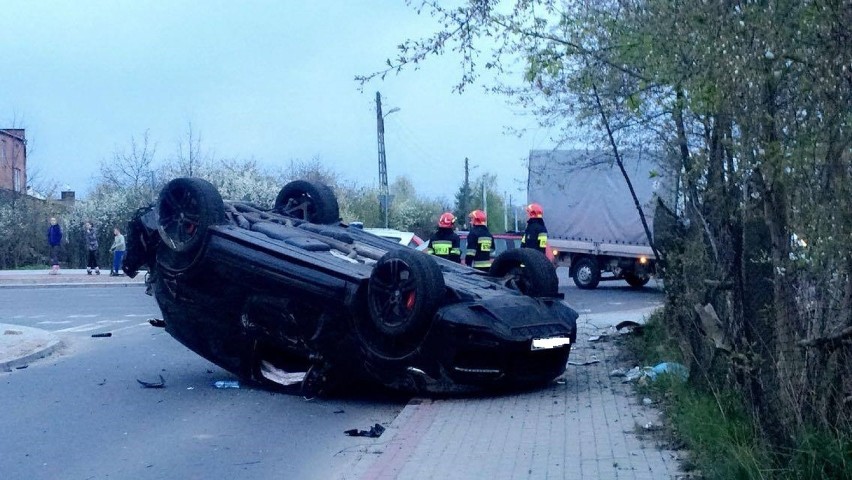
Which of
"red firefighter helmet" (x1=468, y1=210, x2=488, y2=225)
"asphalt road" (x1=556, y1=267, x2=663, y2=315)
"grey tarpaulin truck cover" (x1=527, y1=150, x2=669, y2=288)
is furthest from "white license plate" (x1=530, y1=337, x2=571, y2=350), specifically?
"grey tarpaulin truck cover" (x1=527, y1=150, x2=669, y2=288)

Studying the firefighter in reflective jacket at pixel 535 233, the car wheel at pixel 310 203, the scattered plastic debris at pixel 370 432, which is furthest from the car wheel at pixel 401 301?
the firefighter in reflective jacket at pixel 535 233

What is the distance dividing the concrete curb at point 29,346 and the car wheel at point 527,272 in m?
6.40

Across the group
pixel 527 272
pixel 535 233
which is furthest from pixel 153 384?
pixel 535 233

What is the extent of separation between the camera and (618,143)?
491 inches

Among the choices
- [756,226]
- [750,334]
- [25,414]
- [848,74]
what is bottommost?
[25,414]

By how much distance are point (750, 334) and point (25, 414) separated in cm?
687

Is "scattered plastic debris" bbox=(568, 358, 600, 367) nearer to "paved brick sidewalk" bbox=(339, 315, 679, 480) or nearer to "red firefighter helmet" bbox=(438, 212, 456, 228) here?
"paved brick sidewalk" bbox=(339, 315, 679, 480)

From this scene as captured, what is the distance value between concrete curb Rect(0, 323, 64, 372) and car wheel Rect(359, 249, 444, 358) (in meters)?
5.91

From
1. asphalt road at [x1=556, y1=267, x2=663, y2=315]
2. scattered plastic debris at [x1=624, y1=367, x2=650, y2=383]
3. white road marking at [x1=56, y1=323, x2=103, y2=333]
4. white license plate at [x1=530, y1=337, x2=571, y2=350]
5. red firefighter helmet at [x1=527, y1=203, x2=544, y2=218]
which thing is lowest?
white road marking at [x1=56, y1=323, x2=103, y2=333]

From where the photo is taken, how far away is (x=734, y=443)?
6066 millimetres

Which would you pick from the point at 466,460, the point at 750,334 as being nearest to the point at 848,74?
the point at 750,334

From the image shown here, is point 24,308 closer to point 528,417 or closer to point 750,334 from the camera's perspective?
point 528,417

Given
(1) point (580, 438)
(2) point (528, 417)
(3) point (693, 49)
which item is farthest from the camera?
(2) point (528, 417)

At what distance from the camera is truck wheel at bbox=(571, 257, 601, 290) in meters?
26.6
